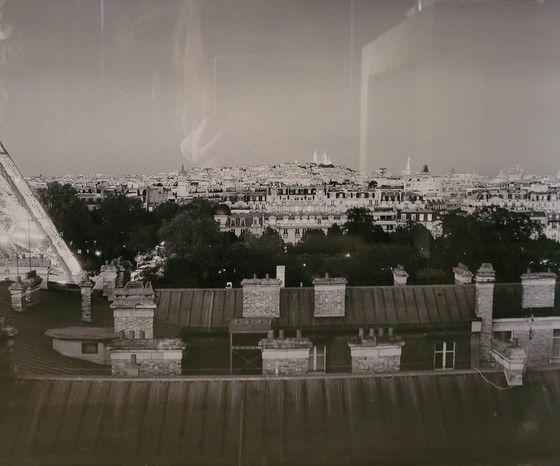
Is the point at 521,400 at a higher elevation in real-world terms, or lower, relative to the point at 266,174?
lower

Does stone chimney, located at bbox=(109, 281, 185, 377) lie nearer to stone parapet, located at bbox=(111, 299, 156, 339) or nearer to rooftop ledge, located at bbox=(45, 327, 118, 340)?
rooftop ledge, located at bbox=(45, 327, 118, 340)

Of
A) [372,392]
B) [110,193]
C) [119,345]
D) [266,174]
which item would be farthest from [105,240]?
[372,392]

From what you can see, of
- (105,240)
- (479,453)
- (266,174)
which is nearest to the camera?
(479,453)

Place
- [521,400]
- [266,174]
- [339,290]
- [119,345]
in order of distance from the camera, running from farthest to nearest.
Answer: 1. [266,174]
2. [339,290]
3. [119,345]
4. [521,400]

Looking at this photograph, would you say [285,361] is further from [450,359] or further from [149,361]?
[450,359]

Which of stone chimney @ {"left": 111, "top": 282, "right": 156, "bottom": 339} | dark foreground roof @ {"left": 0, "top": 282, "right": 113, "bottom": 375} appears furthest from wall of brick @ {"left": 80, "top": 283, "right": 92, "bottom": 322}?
stone chimney @ {"left": 111, "top": 282, "right": 156, "bottom": 339}

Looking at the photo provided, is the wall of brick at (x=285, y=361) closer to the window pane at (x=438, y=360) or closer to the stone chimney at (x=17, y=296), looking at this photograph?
the window pane at (x=438, y=360)

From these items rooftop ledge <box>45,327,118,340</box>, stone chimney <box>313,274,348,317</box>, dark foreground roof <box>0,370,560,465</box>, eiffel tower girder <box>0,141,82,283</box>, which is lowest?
dark foreground roof <box>0,370,560,465</box>

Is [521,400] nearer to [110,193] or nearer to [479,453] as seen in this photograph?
[479,453]
